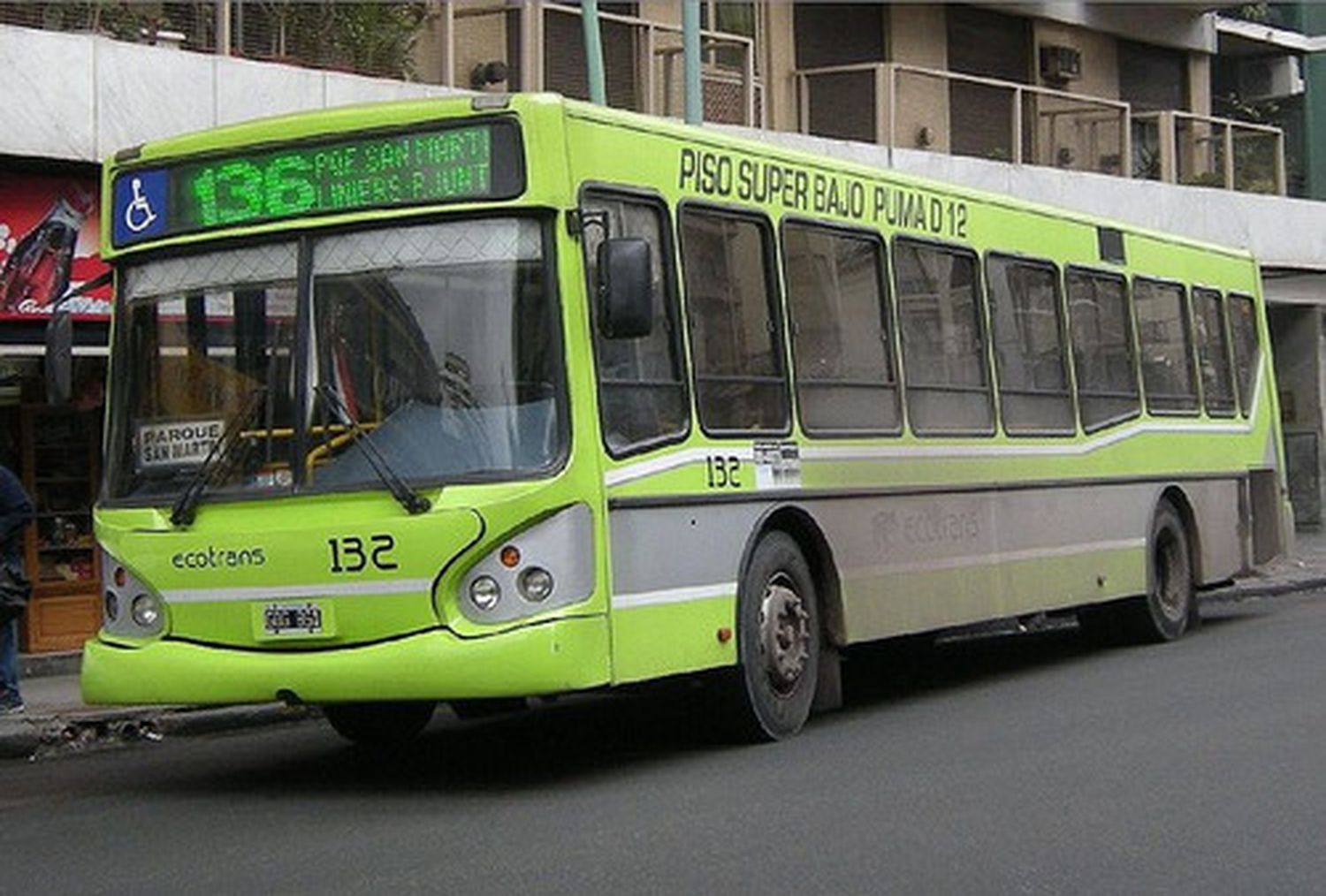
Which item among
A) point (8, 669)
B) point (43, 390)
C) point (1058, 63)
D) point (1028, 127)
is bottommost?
point (8, 669)

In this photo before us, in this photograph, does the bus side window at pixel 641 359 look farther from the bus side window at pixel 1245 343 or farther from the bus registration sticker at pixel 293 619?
the bus side window at pixel 1245 343

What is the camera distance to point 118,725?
43.3 ft

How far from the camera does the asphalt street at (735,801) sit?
305 inches

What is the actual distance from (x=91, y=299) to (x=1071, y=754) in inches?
344

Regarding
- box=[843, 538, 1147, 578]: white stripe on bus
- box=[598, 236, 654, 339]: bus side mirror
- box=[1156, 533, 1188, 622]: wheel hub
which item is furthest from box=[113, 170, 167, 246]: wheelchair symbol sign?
box=[1156, 533, 1188, 622]: wheel hub

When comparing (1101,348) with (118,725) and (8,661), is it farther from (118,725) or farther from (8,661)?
(8,661)

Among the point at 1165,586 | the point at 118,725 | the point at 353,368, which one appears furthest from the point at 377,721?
the point at 1165,586

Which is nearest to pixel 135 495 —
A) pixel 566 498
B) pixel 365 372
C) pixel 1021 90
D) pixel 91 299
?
pixel 365 372

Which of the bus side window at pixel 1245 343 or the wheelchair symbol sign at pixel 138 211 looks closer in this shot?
the wheelchair symbol sign at pixel 138 211

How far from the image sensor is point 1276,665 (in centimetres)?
1448

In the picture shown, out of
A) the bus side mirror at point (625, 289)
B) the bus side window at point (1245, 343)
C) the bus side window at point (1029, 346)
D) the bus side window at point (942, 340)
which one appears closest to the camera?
the bus side mirror at point (625, 289)

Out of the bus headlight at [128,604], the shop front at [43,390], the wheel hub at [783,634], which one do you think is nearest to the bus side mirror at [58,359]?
the bus headlight at [128,604]

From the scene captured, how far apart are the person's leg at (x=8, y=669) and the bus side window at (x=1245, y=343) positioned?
10028mm

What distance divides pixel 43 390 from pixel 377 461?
8.10m
